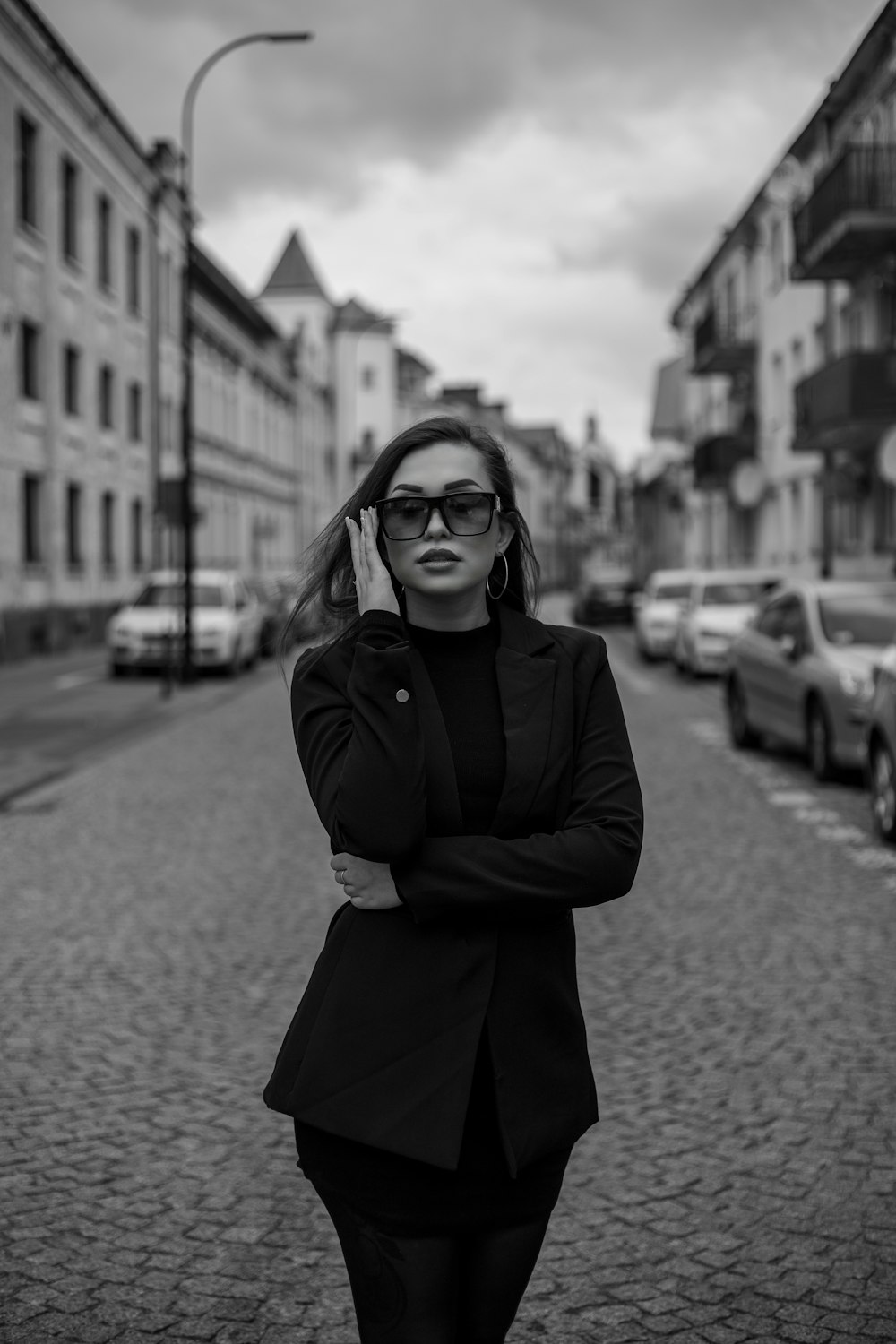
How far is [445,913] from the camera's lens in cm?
223

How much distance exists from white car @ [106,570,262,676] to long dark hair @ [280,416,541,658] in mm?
20299

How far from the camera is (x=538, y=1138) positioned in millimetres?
→ 2244

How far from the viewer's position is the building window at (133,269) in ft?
124

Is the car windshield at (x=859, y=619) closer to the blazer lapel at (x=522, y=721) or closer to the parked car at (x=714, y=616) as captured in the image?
the parked car at (x=714, y=616)

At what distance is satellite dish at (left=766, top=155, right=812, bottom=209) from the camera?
34.9 meters

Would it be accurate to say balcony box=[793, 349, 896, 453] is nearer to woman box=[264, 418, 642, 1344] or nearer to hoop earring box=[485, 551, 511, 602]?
hoop earring box=[485, 551, 511, 602]

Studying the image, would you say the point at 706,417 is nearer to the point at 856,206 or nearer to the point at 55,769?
the point at 856,206

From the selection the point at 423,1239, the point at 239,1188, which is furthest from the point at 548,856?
the point at 239,1188

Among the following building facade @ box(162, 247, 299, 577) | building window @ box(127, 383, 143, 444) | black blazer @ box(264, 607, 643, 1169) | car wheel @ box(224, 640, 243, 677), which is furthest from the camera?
building facade @ box(162, 247, 299, 577)

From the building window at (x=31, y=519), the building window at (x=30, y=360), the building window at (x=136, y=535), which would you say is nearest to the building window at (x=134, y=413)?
the building window at (x=136, y=535)

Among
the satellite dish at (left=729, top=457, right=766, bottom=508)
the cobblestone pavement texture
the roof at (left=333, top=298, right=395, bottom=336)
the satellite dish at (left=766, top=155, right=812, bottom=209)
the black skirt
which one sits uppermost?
the roof at (left=333, top=298, right=395, bottom=336)

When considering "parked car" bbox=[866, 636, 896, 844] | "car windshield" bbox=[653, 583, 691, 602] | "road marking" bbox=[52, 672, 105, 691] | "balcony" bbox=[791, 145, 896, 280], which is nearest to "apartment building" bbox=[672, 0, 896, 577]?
"balcony" bbox=[791, 145, 896, 280]

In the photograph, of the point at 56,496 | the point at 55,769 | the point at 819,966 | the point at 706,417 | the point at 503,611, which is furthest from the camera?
the point at 706,417

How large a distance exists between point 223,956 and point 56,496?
81.8ft
